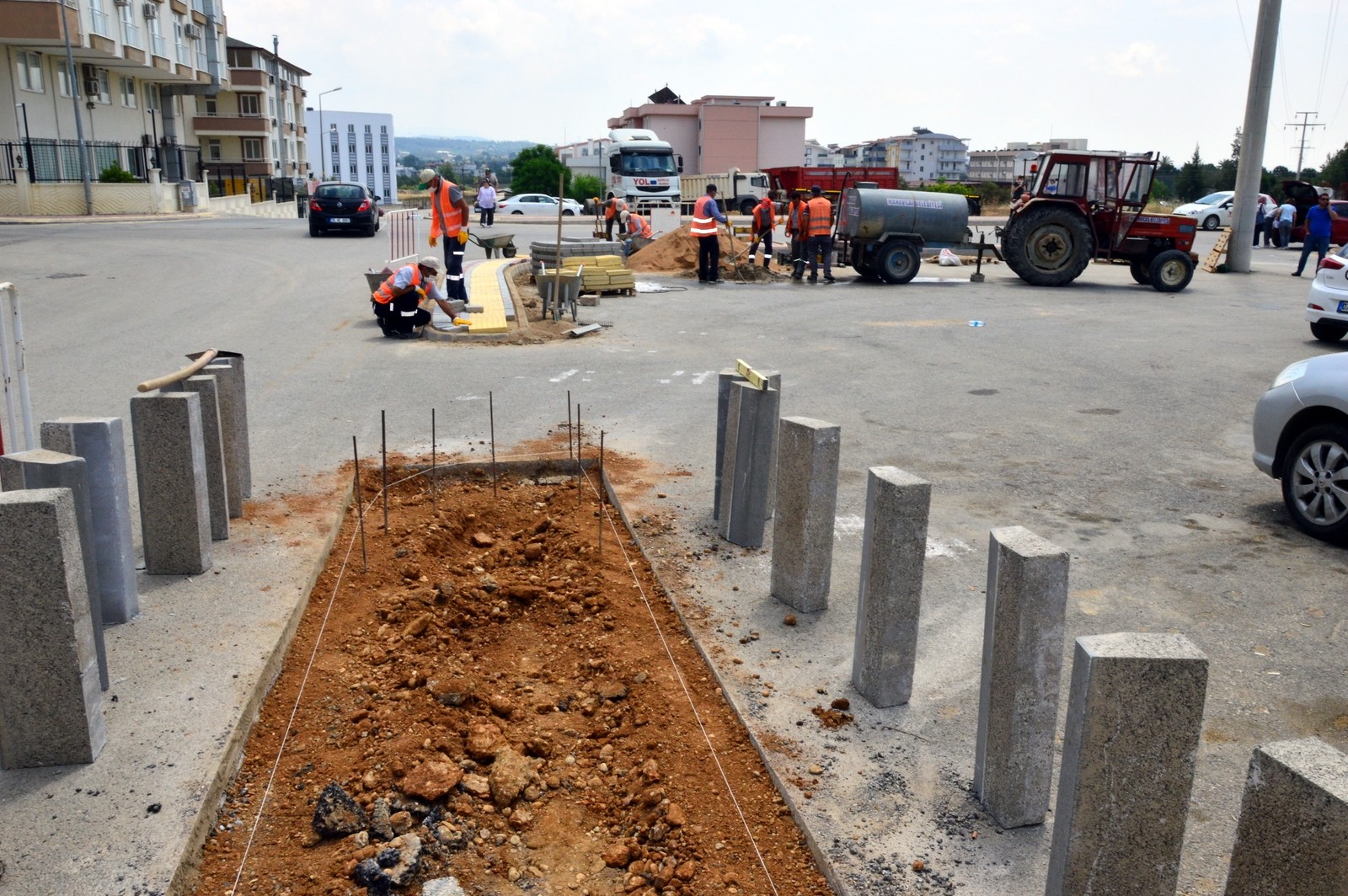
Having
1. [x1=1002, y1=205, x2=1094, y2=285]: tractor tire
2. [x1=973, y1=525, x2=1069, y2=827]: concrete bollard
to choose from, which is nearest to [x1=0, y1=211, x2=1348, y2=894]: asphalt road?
[x1=973, y1=525, x2=1069, y2=827]: concrete bollard

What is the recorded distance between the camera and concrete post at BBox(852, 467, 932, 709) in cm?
423

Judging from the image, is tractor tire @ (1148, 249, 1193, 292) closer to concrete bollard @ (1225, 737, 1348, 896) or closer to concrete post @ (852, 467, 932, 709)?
concrete post @ (852, 467, 932, 709)

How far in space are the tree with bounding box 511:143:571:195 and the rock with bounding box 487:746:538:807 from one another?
268ft

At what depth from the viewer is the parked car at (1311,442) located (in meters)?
6.48

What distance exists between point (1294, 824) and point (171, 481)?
489 centimetres

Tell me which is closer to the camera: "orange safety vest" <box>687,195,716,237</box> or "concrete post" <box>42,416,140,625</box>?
"concrete post" <box>42,416,140,625</box>

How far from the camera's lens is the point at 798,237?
22219mm

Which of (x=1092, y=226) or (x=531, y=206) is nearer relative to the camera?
(x=1092, y=226)

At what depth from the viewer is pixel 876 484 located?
4.31 metres

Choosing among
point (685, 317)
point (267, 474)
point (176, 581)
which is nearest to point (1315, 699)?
point (176, 581)

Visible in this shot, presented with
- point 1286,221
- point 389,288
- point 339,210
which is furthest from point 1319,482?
point 1286,221

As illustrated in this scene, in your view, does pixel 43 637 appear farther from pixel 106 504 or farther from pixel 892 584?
pixel 892 584

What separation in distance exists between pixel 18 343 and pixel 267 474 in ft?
6.59

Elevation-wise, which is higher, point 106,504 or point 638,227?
point 638,227
